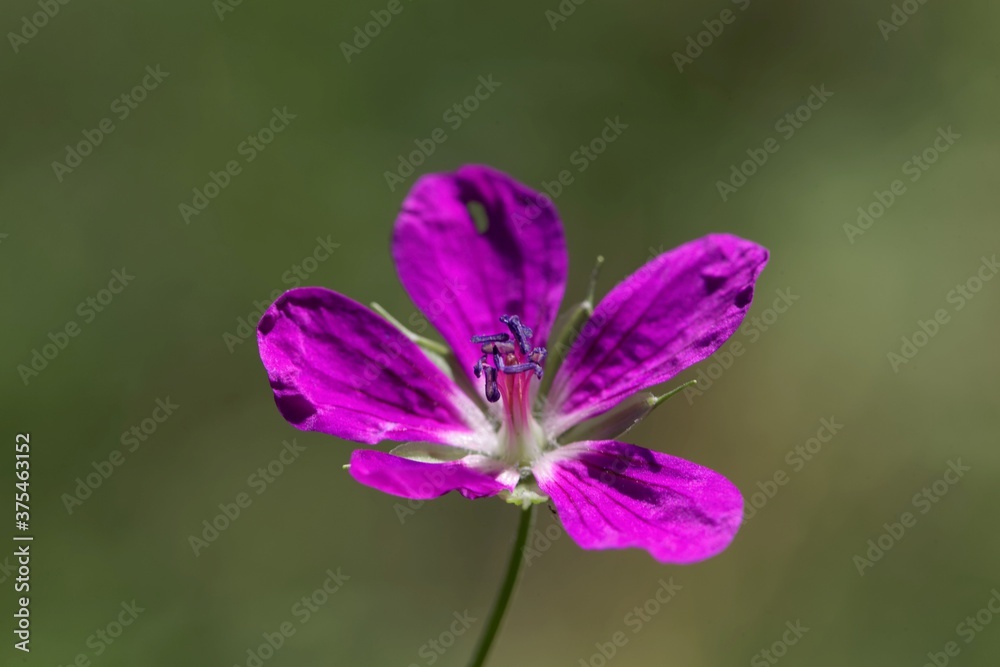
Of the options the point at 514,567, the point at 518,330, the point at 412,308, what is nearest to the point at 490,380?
the point at 518,330

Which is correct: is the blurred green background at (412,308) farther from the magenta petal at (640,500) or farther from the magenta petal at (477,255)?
→ the magenta petal at (640,500)

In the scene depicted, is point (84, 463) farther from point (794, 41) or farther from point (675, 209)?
point (794, 41)

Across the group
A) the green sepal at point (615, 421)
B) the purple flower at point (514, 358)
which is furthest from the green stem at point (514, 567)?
the green sepal at point (615, 421)

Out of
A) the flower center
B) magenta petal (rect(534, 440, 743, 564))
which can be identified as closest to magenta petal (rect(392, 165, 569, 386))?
the flower center

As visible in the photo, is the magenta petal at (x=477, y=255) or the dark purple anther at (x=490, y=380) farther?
the magenta petal at (x=477, y=255)

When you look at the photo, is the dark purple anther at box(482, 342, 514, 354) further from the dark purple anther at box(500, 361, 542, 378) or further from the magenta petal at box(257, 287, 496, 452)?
the magenta petal at box(257, 287, 496, 452)

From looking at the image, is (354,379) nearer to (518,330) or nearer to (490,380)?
(490,380)

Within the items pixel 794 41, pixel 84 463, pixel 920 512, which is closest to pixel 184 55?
pixel 84 463
